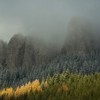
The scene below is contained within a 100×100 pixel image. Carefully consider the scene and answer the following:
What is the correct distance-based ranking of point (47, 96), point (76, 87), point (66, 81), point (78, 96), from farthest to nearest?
point (66, 81) < point (76, 87) < point (47, 96) < point (78, 96)

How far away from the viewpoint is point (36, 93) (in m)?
154

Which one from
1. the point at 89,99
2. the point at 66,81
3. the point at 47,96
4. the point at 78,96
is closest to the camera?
the point at 89,99

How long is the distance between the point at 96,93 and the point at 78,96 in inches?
386

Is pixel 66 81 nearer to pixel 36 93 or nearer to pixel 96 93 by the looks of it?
pixel 36 93

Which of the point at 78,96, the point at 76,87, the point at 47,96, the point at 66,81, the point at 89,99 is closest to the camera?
the point at 89,99

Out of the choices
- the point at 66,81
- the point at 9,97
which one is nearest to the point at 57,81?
the point at 66,81

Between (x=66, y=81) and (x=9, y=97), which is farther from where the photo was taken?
(x=66, y=81)

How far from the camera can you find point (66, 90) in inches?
6122

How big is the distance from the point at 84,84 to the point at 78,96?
67.7ft

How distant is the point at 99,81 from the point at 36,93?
86.2ft

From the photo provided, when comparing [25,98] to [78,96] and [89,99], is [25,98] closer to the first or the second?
[78,96]

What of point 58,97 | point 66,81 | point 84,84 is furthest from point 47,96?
point 66,81

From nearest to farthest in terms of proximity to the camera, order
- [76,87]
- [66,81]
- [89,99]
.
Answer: [89,99]
[76,87]
[66,81]

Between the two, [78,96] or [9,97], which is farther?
[9,97]
